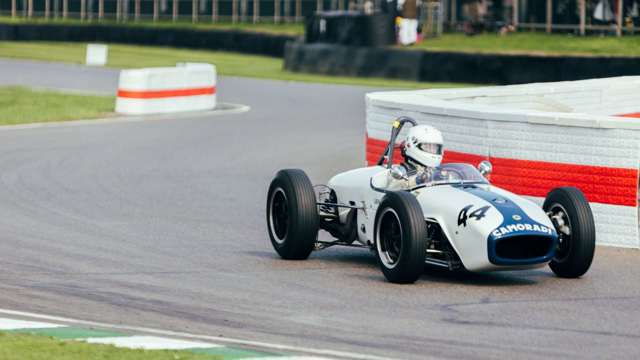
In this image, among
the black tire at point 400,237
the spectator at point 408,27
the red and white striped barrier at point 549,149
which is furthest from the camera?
the spectator at point 408,27

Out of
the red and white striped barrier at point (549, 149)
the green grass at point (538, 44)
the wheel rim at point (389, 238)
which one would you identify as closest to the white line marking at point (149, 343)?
the wheel rim at point (389, 238)

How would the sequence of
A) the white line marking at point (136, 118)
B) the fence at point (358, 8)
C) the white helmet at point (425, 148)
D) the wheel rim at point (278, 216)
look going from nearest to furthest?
the white helmet at point (425, 148), the wheel rim at point (278, 216), the white line marking at point (136, 118), the fence at point (358, 8)

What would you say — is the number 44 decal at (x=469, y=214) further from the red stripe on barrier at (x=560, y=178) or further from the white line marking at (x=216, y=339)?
the red stripe on barrier at (x=560, y=178)

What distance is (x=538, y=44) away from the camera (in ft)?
129

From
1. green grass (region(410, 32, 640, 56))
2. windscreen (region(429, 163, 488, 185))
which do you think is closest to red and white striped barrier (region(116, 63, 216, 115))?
green grass (region(410, 32, 640, 56))

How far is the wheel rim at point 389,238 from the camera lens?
1205 centimetres

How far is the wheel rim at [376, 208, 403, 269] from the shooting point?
1205cm

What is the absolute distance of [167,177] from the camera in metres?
20.1

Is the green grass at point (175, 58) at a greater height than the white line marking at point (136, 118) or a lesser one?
greater

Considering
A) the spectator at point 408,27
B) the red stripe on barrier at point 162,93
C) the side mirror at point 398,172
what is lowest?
the red stripe on barrier at point 162,93

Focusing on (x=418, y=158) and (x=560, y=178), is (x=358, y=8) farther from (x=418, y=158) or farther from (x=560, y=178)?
(x=418, y=158)

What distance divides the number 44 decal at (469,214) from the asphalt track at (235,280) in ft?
1.69

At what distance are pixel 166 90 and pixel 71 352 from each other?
2188cm

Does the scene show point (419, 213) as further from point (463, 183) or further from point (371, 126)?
point (371, 126)
